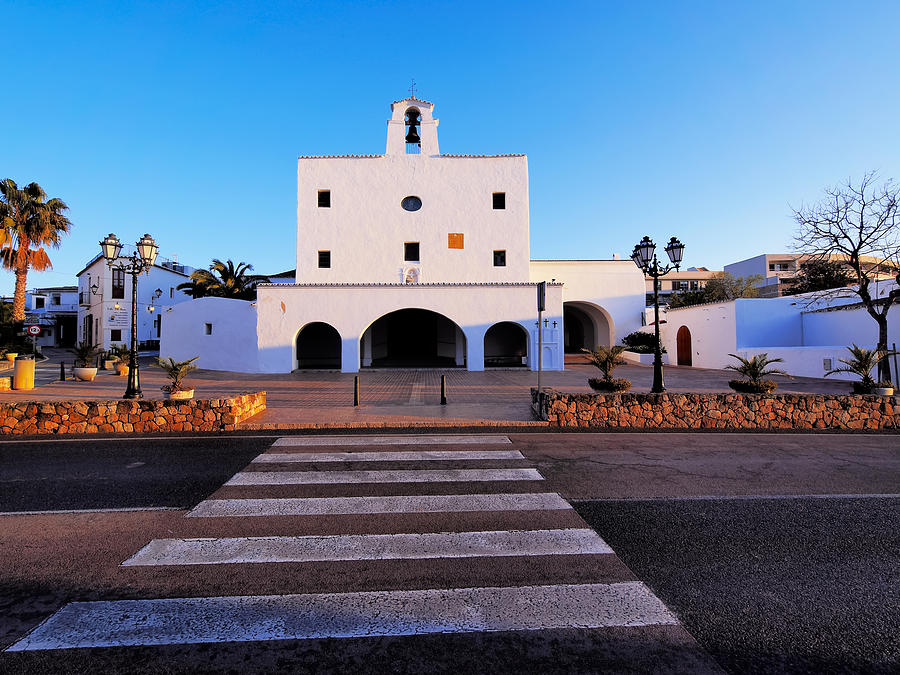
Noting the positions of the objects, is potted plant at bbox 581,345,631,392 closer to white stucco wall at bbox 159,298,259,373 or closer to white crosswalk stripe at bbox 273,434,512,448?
white crosswalk stripe at bbox 273,434,512,448

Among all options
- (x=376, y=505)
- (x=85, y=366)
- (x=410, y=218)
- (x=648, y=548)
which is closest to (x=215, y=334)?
(x=85, y=366)

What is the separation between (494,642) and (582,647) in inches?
20.6

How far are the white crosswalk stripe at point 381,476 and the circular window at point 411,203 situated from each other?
23.0m

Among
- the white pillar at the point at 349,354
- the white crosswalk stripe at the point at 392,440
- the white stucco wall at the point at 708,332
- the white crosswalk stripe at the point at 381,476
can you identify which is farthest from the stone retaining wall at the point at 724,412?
the white pillar at the point at 349,354

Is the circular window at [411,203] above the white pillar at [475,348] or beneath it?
above

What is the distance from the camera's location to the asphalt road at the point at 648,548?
250cm

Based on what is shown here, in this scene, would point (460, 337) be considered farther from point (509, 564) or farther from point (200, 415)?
point (509, 564)

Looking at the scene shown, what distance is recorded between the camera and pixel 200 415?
9188mm

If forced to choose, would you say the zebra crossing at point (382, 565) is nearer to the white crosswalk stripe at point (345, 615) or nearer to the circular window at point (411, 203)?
the white crosswalk stripe at point (345, 615)

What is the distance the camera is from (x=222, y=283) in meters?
33.3

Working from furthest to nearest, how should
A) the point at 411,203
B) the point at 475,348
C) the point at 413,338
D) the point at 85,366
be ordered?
the point at 413,338 → the point at 411,203 → the point at 475,348 → the point at 85,366

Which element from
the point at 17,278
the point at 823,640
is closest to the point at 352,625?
the point at 823,640

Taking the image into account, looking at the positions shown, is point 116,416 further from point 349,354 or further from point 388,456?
point 349,354

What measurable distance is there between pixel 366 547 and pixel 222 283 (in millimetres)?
34430
